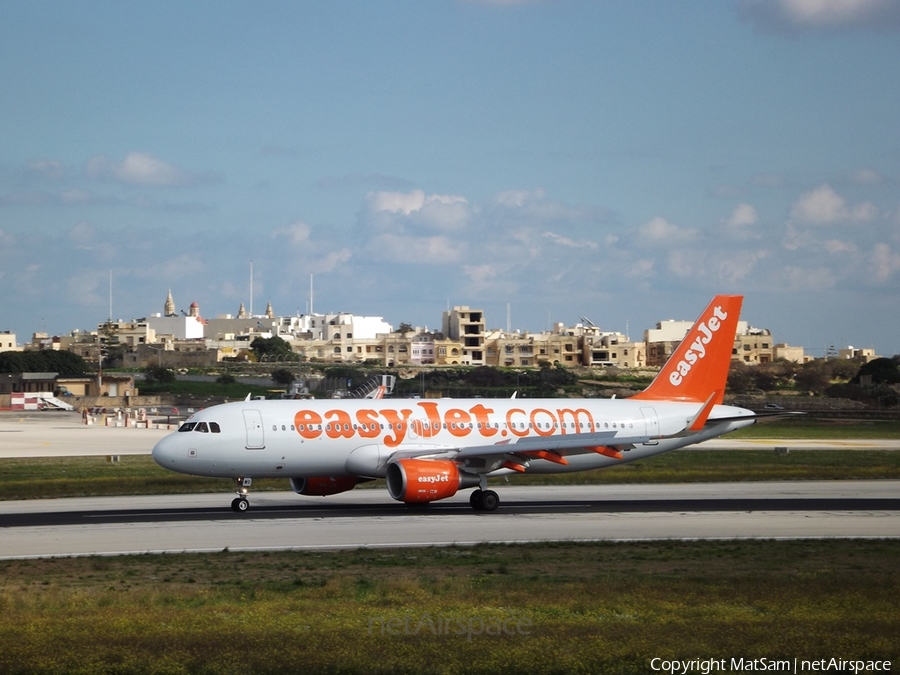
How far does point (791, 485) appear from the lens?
155ft

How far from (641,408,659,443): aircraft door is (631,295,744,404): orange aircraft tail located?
1643 millimetres

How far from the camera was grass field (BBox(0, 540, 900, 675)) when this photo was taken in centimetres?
1505

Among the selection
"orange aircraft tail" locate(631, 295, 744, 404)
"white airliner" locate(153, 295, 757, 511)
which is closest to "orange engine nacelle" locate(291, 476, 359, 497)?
"white airliner" locate(153, 295, 757, 511)

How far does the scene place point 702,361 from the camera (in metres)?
46.2

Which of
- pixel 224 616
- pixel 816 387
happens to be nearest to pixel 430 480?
pixel 224 616

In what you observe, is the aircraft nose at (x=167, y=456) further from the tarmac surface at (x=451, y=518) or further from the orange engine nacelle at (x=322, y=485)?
the orange engine nacelle at (x=322, y=485)

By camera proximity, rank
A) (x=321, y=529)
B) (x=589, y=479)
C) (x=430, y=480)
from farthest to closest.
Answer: (x=589, y=479), (x=430, y=480), (x=321, y=529)

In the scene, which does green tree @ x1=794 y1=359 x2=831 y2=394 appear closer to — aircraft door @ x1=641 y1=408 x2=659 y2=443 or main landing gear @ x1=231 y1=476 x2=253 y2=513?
aircraft door @ x1=641 y1=408 x2=659 y2=443

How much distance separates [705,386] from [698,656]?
105ft

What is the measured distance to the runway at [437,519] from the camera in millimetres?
30078

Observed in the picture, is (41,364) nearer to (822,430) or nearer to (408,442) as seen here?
(822,430)

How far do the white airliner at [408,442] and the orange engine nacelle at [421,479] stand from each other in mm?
33

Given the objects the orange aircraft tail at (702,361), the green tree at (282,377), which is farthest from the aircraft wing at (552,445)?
the green tree at (282,377)

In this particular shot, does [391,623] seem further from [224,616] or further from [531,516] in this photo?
[531,516]
